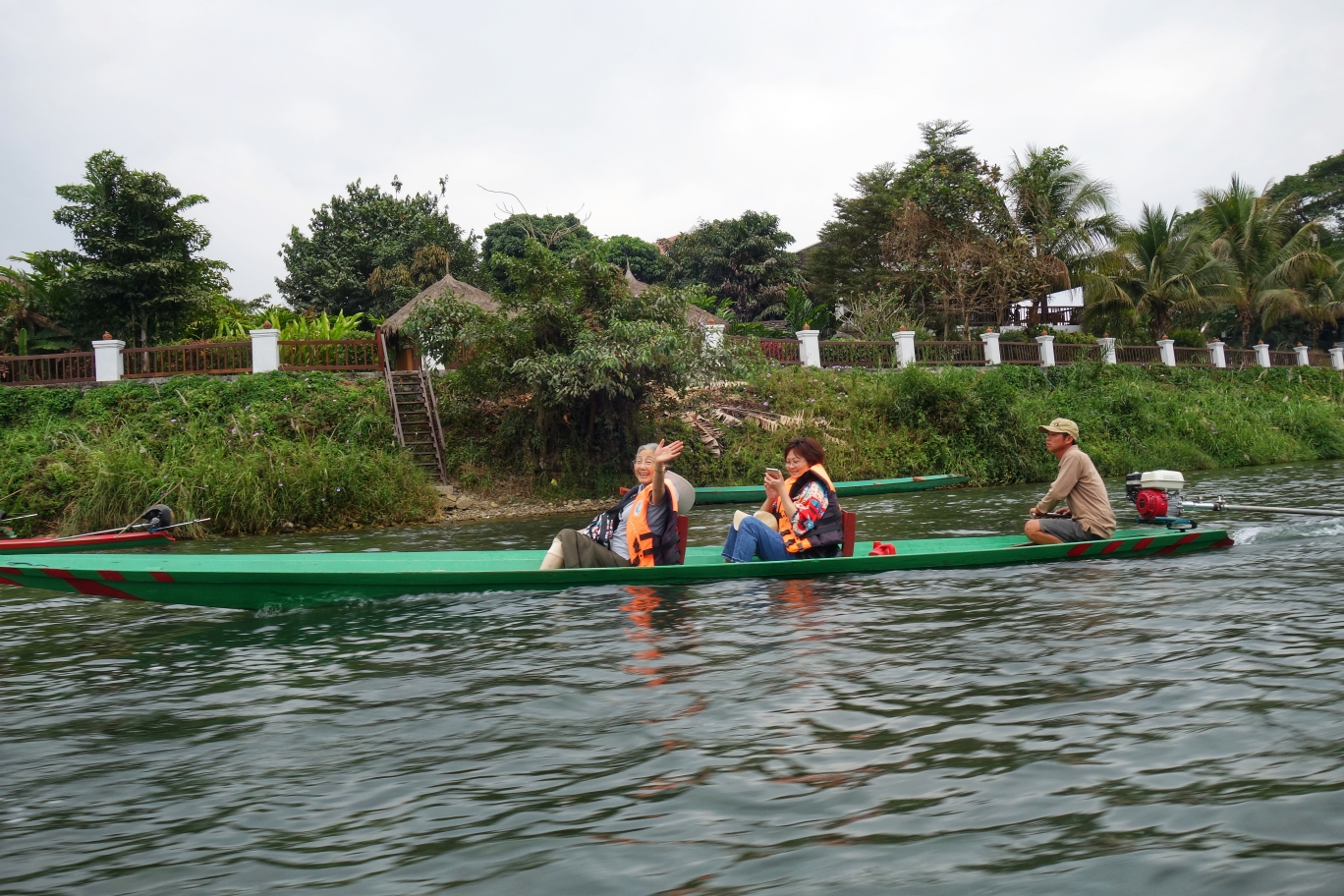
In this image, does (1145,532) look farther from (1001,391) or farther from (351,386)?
(351,386)

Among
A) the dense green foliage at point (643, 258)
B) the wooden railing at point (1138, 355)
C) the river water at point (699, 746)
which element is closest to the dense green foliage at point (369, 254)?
the dense green foliage at point (643, 258)

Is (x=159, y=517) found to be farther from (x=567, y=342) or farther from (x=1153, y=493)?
(x=1153, y=493)

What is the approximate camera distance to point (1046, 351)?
2712cm

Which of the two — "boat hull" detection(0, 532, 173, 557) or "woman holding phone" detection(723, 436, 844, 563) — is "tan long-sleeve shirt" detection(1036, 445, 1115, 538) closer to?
"woman holding phone" detection(723, 436, 844, 563)

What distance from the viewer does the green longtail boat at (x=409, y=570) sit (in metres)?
6.19

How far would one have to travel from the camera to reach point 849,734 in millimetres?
4094

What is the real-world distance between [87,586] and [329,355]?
1459 cm

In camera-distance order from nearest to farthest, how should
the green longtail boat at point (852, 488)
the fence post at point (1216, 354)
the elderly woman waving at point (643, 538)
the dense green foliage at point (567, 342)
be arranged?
the elderly woman waving at point (643, 538)
the dense green foliage at point (567, 342)
the green longtail boat at point (852, 488)
the fence post at point (1216, 354)

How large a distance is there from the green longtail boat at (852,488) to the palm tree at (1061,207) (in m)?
14.1

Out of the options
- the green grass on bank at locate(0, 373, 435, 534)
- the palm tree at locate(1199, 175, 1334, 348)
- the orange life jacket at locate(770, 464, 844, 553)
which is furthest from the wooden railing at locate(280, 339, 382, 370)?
the palm tree at locate(1199, 175, 1334, 348)

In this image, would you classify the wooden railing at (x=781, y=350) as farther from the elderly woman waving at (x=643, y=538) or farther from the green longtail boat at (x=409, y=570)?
the elderly woman waving at (x=643, y=538)

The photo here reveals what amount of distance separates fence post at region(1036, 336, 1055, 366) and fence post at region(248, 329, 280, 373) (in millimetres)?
18950

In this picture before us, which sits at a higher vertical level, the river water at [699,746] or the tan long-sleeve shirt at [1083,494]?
the tan long-sleeve shirt at [1083,494]

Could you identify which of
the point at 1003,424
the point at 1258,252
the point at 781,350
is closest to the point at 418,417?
the point at 781,350
